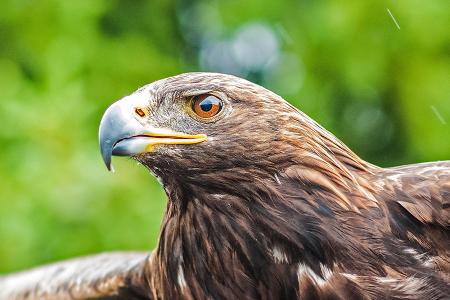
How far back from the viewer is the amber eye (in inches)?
140

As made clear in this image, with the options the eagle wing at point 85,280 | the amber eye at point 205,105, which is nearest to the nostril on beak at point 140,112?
the amber eye at point 205,105

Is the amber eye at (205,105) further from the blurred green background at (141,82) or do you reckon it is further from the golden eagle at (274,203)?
the blurred green background at (141,82)

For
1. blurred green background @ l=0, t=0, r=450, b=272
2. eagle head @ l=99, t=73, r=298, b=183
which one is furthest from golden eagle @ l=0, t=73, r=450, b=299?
blurred green background @ l=0, t=0, r=450, b=272

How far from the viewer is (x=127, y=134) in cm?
343

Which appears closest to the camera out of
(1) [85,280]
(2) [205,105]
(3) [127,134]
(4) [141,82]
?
(3) [127,134]

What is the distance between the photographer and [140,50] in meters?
9.93

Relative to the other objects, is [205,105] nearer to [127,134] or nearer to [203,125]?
[203,125]

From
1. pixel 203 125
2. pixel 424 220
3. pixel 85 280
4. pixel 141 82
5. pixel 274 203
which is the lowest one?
pixel 85 280

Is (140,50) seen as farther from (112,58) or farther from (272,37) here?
(272,37)

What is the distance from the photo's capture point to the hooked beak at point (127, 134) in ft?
11.2

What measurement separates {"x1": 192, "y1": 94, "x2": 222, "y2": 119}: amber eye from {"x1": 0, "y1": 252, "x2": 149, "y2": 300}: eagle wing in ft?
3.94

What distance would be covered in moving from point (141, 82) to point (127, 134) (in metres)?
6.03

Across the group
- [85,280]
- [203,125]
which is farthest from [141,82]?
[203,125]

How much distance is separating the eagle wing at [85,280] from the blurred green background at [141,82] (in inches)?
64.4
